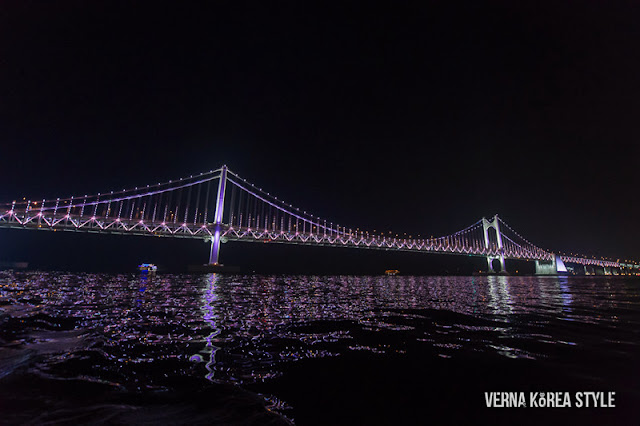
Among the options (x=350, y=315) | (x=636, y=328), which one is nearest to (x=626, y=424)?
(x=350, y=315)

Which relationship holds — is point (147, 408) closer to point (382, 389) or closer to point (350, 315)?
point (382, 389)

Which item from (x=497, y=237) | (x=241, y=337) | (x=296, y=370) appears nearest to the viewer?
(x=296, y=370)

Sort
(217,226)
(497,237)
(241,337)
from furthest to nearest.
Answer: (497,237) → (217,226) → (241,337)

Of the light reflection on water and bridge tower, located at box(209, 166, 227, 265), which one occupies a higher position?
bridge tower, located at box(209, 166, 227, 265)

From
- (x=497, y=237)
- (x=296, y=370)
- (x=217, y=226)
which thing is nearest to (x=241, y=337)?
(x=296, y=370)

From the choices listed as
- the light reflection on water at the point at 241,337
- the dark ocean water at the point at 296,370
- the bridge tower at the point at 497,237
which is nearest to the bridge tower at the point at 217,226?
the light reflection on water at the point at 241,337

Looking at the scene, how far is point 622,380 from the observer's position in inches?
158

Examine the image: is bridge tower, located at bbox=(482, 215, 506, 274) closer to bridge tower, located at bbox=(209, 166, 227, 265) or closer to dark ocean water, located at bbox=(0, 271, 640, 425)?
bridge tower, located at bbox=(209, 166, 227, 265)

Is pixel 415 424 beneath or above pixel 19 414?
beneath

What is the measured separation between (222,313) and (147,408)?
7.04 metres

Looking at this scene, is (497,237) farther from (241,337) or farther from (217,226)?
(241,337)

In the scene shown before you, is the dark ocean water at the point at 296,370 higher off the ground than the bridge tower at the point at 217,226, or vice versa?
the bridge tower at the point at 217,226

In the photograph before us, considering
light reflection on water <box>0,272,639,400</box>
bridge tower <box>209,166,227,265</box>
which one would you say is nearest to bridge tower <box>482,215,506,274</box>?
bridge tower <box>209,166,227,265</box>

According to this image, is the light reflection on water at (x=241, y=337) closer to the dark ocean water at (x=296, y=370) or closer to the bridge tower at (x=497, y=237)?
the dark ocean water at (x=296, y=370)
